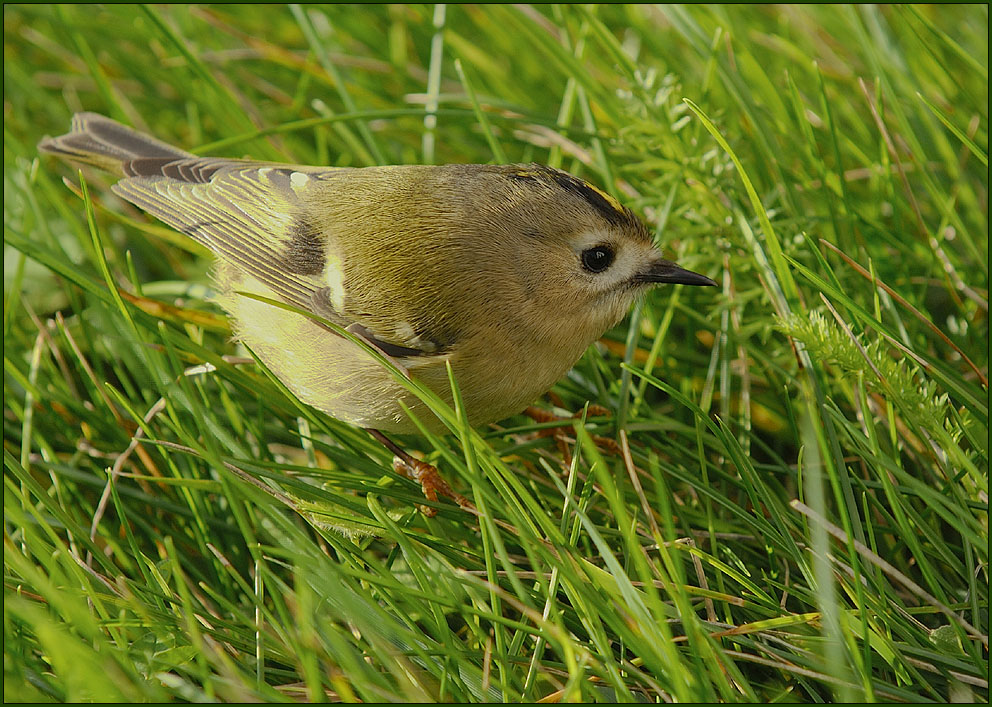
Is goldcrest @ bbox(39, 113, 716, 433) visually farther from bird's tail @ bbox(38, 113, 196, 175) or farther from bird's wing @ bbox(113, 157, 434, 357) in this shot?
bird's tail @ bbox(38, 113, 196, 175)

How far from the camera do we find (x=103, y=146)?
2291 millimetres

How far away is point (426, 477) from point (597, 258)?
60 cm

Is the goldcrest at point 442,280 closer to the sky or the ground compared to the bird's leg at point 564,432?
closer to the sky

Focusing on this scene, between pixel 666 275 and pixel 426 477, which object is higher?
pixel 666 275

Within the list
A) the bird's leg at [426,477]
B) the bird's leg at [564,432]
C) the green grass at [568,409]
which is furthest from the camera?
the bird's leg at [564,432]

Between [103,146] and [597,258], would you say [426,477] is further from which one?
[103,146]

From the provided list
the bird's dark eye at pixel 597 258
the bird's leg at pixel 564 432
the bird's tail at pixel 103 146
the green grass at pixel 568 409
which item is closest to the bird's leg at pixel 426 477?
the green grass at pixel 568 409

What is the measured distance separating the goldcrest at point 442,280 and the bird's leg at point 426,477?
0.31 feet

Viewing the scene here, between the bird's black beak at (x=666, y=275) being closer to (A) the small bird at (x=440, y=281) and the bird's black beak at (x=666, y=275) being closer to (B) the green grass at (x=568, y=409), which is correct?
(A) the small bird at (x=440, y=281)

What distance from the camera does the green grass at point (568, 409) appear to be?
1.33 meters

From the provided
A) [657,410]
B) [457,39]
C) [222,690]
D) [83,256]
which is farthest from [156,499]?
[457,39]

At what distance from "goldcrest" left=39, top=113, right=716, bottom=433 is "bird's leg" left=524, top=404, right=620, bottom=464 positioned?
17cm

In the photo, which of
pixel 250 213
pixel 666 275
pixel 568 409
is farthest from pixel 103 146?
pixel 666 275

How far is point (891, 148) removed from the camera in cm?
208
